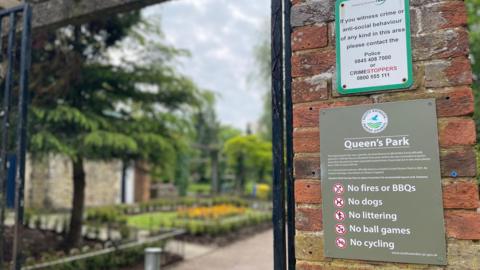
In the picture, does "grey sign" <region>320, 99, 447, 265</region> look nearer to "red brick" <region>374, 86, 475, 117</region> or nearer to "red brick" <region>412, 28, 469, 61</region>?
"red brick" <region>374, 86, 475, 117</region>

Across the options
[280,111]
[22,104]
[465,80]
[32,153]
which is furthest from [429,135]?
[32,153]

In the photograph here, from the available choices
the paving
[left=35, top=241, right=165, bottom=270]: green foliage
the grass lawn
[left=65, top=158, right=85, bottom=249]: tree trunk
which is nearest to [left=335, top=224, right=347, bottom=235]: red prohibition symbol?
[left=35, top=241, right=165, bottom=270]: green foliage

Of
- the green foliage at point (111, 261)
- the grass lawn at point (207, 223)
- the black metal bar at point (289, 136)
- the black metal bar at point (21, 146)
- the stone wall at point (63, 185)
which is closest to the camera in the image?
the black metal bar at point (289, 136)

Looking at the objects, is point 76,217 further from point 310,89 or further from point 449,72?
point 449,72

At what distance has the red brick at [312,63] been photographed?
168cm

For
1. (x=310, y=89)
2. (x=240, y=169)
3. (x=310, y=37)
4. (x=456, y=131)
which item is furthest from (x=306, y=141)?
(x=240, y=169)

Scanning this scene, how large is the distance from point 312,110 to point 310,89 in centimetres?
9

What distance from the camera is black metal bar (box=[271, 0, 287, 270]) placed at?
5.98ft

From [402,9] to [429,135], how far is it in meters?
0.48

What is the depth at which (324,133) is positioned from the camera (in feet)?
5.40

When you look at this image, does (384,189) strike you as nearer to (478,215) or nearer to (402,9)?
(478,215)

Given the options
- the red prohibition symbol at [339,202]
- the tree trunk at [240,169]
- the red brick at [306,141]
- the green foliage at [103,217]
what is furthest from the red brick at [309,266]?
the tree trunk at [240,169]

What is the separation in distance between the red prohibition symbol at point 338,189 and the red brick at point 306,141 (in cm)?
15

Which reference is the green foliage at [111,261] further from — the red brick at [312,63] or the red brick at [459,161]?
the red brick at [459,161]
